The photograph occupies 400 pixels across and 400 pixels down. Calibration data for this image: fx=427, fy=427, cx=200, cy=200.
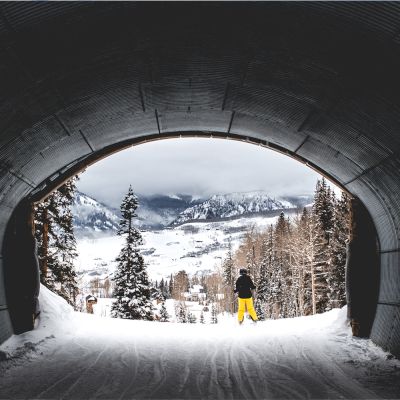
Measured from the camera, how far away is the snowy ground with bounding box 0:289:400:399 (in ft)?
19.5

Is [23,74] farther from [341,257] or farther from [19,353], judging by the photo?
[341,257]

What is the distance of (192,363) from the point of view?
304 inches

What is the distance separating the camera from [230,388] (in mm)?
6102

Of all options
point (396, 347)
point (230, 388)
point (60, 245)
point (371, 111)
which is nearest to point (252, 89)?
point (371, 111)

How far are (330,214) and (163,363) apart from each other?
43.3 m

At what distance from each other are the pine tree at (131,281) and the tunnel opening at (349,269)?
74.8 ft

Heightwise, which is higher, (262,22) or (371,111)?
(262,22)

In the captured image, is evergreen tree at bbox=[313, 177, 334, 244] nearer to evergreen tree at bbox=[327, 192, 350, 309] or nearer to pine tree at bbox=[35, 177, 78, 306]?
evergreen tree at bbox=[327, 192, 350, 309]

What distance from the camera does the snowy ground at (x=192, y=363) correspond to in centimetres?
595

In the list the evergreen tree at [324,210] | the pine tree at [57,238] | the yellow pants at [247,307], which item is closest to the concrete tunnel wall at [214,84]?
the yellow pants at [247,307]

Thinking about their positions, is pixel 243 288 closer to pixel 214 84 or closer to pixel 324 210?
pixel 214 84

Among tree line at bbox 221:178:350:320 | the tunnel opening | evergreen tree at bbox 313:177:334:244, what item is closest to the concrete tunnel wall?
the tunnel opening

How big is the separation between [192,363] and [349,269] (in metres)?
4.56

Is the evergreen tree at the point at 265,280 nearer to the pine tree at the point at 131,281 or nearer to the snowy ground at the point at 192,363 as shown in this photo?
the pine tree at the point at 131,281
